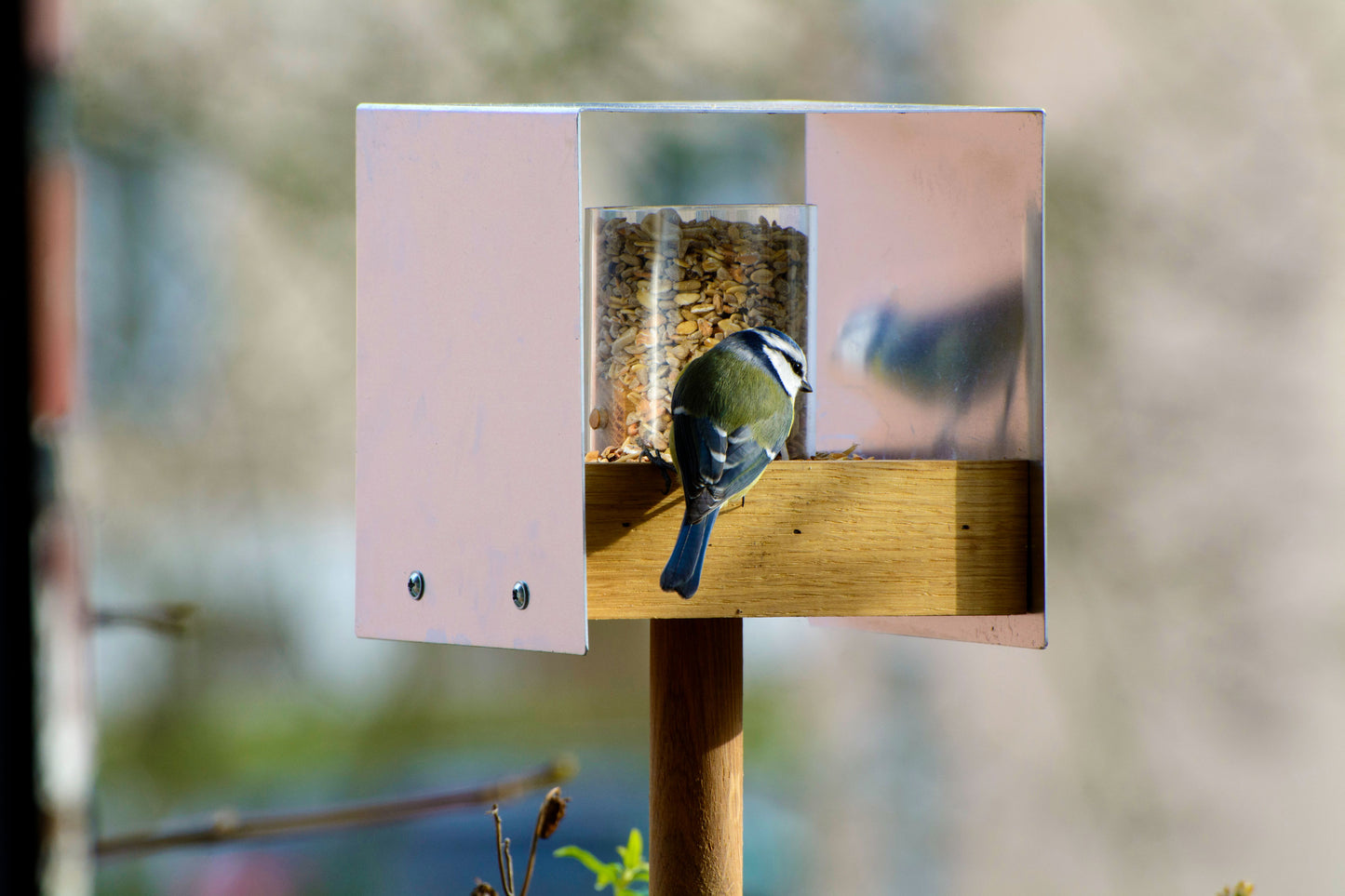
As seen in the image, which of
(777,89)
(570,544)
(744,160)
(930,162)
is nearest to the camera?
(570,544)

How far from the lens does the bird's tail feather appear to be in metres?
1.20

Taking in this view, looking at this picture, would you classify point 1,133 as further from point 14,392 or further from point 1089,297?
point 1089,297

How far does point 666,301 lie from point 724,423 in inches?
11.7

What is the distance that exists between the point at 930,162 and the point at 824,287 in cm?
27

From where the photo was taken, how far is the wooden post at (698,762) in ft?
4.66

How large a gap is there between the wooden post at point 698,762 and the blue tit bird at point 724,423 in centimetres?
26

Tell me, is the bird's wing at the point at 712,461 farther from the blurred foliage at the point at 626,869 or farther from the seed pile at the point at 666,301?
the blurred foliage at the point at 626,869

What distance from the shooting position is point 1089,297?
10.3 ft

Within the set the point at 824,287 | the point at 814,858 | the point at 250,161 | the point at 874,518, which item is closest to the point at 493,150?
the point at 874,518

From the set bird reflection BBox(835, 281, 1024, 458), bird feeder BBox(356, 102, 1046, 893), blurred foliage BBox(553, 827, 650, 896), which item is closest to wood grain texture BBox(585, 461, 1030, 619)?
bird feeder BBox(356, 102, 1046, 893)

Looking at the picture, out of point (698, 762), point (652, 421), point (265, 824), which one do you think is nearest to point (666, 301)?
point (652, 421)

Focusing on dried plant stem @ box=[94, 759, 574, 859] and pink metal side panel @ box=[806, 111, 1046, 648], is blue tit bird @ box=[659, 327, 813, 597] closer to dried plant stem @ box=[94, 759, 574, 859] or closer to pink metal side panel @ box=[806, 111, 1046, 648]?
pink metal side panel @ box=[806, 111, 1046, 648]

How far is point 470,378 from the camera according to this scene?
→ 1.28 m

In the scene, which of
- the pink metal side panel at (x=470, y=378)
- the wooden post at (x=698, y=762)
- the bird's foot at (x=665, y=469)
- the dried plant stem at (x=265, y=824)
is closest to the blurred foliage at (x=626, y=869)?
the wooden post at (x=698, y=762)
